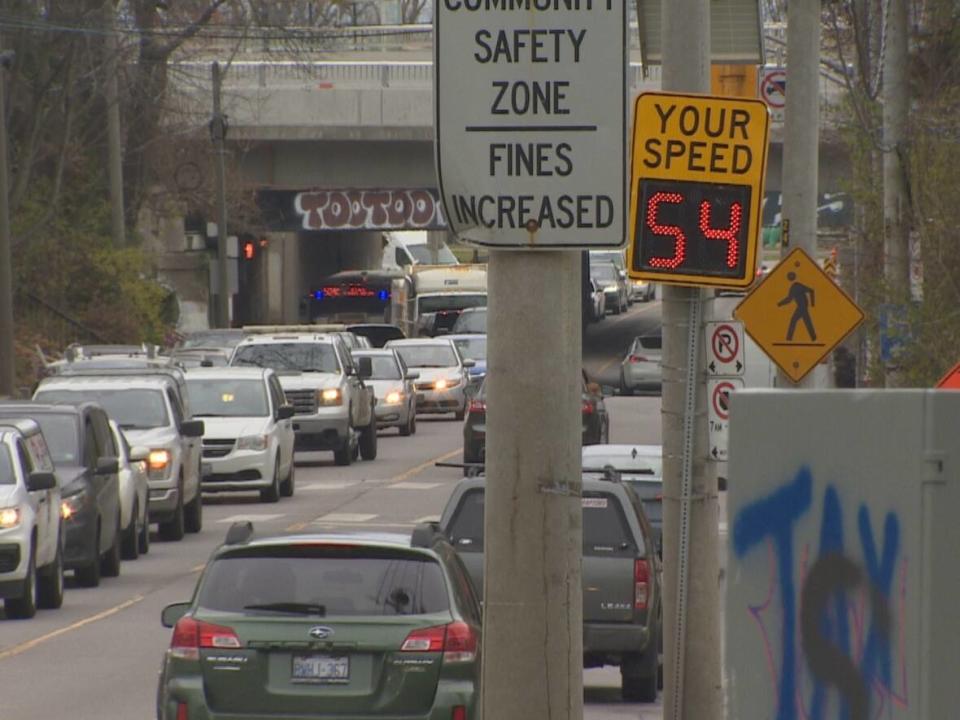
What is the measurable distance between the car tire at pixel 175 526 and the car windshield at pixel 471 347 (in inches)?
1100

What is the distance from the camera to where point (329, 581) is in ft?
36.1

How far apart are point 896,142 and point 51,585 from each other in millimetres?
10645

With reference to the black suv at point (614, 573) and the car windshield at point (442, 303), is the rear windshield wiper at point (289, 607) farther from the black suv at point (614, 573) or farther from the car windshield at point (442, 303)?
the car windshield at point (442, 303)

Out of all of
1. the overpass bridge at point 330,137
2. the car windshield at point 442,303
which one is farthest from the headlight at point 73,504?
the car windshield at point 442,303

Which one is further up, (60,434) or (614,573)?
(60,434)

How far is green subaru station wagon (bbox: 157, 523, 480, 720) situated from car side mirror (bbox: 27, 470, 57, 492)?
328 inches

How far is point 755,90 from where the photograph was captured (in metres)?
15.9

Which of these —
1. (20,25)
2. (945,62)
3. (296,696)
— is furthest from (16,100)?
(296,696)

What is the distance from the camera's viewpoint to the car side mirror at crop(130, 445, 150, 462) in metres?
25.0

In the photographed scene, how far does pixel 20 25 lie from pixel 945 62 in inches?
878

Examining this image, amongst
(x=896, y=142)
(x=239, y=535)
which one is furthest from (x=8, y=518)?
→ (x=896, y=142)

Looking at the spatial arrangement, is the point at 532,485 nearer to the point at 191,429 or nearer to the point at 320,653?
the point at 320,653

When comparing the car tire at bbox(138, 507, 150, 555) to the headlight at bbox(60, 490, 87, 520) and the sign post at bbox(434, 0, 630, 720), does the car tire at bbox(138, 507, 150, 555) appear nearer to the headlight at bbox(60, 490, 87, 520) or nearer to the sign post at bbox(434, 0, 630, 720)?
the headlight at bbox(60, 490, 87, 520)

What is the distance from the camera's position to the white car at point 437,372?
163ft
